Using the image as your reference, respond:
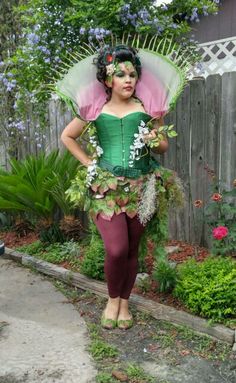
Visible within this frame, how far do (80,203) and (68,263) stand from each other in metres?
1.38

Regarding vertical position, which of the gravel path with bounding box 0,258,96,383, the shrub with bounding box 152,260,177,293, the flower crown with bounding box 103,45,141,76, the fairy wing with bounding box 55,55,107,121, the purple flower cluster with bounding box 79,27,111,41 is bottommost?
the gravel path with bounding box 0,258,96,383

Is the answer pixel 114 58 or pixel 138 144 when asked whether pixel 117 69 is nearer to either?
pixel 114 58

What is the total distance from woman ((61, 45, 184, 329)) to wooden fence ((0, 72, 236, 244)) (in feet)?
3.91

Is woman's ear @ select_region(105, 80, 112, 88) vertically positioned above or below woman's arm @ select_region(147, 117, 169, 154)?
above

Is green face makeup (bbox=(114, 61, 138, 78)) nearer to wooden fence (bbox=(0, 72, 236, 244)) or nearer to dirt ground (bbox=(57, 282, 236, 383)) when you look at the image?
wooden fence (bbox=(0, 72, 236, 244))

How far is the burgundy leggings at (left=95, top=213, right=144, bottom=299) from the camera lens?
10.2ft

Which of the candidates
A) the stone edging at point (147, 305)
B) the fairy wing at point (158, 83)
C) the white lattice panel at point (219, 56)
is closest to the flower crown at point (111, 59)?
the fairy wing at point (158, 83)

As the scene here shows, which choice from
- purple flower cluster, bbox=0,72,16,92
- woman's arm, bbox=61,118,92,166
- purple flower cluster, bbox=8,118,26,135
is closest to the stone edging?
woman's arm, bbox=61,118,92,166

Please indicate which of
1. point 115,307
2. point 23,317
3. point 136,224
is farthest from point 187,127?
point 23,317

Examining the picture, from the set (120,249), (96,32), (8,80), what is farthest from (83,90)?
(8,80)

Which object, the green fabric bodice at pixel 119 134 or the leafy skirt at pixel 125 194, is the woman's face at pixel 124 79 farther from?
the leafy skirt at pixel 125 194

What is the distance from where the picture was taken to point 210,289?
3.10 meters

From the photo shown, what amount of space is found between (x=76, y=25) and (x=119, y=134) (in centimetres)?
177

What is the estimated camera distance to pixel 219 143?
423cm
